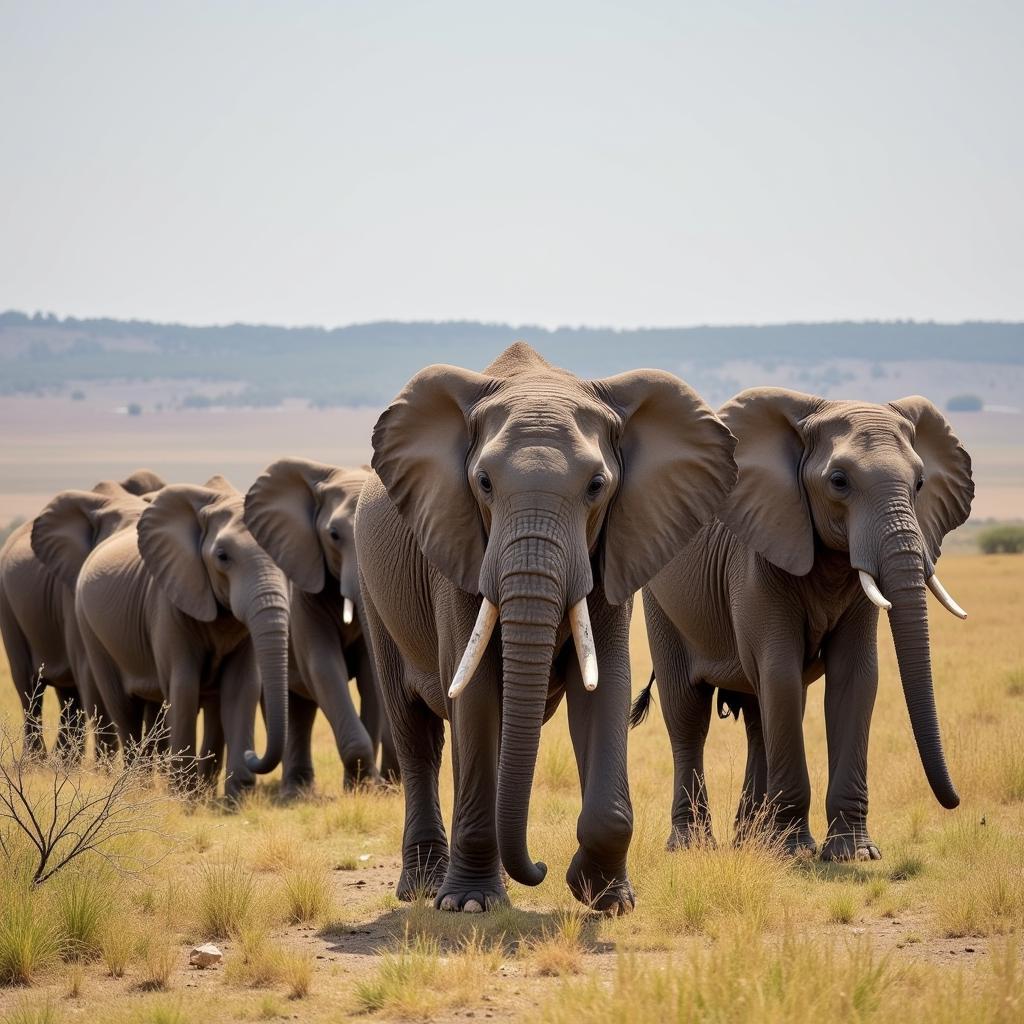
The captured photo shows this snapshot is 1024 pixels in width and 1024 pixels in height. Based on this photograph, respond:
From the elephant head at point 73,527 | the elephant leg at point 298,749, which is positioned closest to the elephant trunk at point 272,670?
the elephant leg at point 298,749

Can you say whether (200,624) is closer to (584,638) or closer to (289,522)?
(289,522)

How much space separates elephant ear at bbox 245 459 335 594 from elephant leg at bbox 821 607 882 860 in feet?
18.8

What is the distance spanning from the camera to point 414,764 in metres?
10.0

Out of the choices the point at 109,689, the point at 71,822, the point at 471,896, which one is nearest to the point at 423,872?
the point at 471,896

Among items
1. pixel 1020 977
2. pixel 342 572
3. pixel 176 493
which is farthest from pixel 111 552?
pixel 1020 977

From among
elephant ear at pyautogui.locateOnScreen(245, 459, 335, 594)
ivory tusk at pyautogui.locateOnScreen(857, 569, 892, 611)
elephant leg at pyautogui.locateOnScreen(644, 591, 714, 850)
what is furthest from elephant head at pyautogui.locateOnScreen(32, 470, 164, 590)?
ivory tusk at pyautogui.locateOnScreen(857, 569, 892, 611)

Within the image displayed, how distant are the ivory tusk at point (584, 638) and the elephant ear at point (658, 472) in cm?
53

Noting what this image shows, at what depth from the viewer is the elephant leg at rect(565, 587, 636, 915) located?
812 centimetres

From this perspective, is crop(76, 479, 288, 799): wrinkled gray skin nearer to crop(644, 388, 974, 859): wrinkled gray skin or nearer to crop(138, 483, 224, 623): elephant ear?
crop(138, 483, 224, 623): elephant ear

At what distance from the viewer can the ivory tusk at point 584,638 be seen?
782 centimetres

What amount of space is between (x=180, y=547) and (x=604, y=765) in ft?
25.9

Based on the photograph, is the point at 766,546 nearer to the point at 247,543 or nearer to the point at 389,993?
the point at 389,993

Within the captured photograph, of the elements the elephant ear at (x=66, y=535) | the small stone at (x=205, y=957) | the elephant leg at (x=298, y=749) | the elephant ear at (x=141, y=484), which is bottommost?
the elephant leg at (x=298, y=749)

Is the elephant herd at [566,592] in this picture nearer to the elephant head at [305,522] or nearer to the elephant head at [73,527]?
the elephant head at [305,522]
